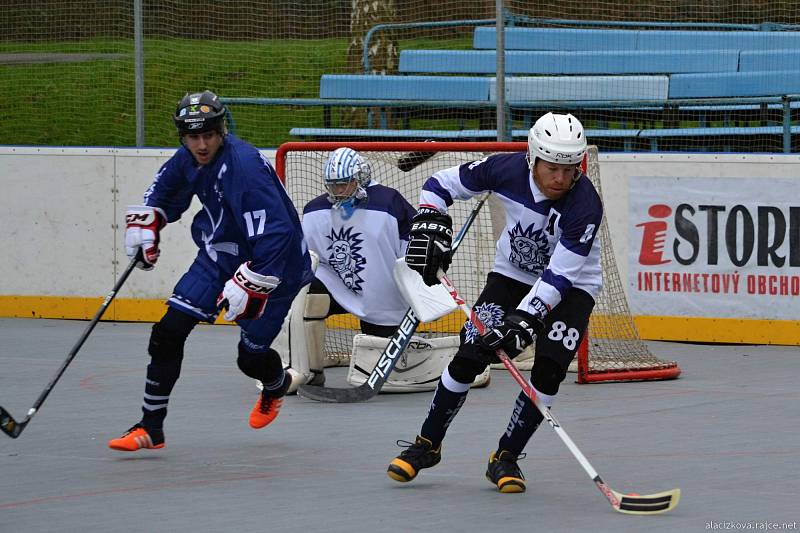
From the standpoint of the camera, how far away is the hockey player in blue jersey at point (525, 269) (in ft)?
15.9

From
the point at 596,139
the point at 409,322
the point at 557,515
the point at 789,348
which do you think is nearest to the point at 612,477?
the point at 557,515

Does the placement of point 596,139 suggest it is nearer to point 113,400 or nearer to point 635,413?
point 635,413

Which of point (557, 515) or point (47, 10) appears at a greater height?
point (47, 10)

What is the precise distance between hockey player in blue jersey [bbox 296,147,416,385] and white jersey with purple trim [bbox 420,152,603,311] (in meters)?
2.00

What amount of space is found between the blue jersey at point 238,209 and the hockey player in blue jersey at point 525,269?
0.60 metres

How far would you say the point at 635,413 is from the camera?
6.51 metres

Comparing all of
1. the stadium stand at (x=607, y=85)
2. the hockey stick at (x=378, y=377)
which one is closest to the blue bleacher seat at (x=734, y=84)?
the stadium stand at (x=607, y=85)

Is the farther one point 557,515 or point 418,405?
point 418,405

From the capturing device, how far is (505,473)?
16.1ft

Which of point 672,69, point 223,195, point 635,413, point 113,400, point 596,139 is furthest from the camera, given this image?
point 672,69

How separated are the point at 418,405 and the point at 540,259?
194cm

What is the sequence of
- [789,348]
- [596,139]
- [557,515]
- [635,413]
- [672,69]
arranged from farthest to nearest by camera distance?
[672,69] → [596,139] → [789,348] → [635,413] → [557,515]

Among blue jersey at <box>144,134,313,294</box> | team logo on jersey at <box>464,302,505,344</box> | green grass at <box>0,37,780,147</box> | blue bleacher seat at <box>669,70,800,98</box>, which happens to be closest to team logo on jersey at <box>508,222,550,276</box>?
team logo on jersey at <box>464,302,505,344</box>

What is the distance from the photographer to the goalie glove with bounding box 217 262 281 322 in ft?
17.2
